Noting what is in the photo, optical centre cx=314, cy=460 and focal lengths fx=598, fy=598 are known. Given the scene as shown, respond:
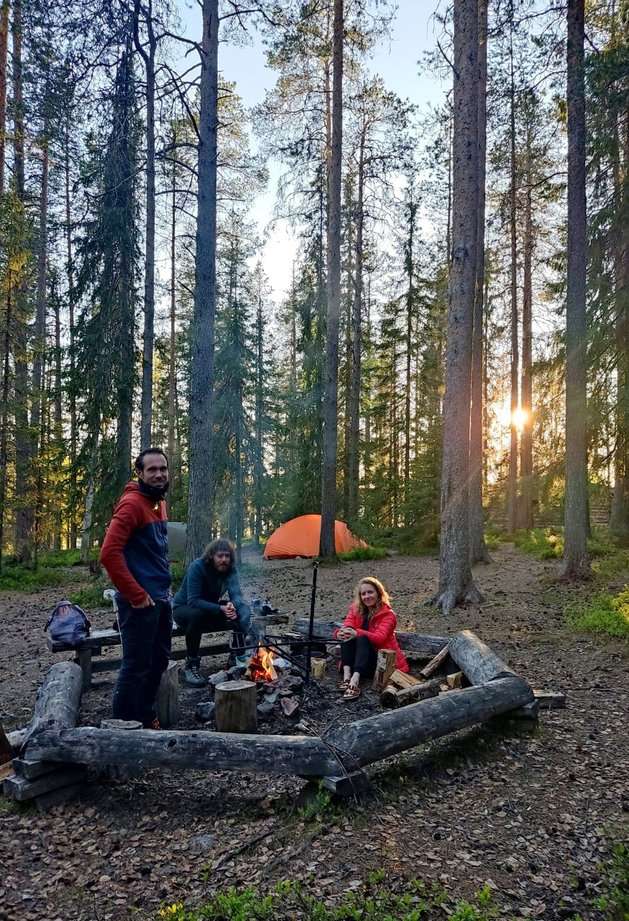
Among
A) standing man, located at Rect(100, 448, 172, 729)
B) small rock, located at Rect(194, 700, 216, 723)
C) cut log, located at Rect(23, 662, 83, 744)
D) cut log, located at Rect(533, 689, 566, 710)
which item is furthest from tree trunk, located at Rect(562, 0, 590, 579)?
cut log, located at Rect(23, 662, 83, 744)

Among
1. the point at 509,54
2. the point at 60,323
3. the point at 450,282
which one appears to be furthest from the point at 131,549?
the point at 60,323

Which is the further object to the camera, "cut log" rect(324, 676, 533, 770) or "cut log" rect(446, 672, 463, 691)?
"cut log" rect(446, 672, 463, 691)

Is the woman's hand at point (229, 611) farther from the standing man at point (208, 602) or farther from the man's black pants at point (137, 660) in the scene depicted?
the man's black pants at point (137, 660)

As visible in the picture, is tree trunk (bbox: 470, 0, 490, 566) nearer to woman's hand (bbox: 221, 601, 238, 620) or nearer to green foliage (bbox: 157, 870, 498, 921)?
woman's hand (bbox: 221, 601, 238, 620)

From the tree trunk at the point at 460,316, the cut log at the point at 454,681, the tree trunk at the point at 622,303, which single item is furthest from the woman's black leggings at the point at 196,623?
the tree trunk at the point at 622,303

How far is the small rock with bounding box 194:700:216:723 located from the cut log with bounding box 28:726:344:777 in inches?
48.7

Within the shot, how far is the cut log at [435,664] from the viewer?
6.02 m

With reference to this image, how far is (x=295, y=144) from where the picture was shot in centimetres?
1418

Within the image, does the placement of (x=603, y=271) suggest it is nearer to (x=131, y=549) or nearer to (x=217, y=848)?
(x=131, y=549)

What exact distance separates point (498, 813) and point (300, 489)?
16.2 m

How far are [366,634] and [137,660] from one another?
2.20 metres

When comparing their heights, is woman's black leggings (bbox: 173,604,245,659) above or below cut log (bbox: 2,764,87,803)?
above

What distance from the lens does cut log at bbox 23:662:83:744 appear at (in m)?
4.03

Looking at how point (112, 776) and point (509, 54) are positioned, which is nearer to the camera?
point (112, 776)
